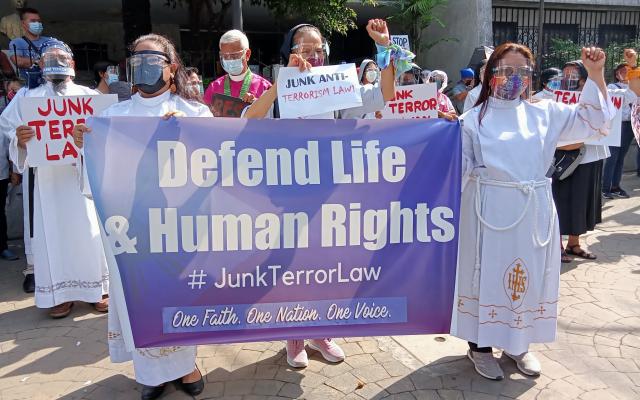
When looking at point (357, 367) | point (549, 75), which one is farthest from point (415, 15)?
point (357, 367)

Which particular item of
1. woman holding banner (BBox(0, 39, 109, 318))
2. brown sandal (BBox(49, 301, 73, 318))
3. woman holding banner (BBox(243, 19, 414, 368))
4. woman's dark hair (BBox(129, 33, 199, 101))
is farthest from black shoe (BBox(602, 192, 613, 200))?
brown sandal (BBox(49, 301, 73, 318))

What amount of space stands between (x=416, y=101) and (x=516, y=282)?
7.13 feet

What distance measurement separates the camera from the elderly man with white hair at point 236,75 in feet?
11.1

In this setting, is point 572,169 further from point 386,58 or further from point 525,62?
point 386,58

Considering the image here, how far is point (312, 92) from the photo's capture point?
8.70ft

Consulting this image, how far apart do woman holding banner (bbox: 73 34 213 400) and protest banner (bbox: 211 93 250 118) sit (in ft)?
1.52

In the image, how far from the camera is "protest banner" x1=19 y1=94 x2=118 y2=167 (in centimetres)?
367

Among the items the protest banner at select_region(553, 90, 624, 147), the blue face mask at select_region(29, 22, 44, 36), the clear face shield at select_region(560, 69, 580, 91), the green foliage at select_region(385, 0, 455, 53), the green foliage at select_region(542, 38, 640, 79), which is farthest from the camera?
the green foliage at select_region(542, 38, 640, 79)

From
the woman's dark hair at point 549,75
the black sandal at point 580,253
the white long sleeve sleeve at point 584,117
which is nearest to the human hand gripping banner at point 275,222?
the white long sleeve sleeve at point 584,117

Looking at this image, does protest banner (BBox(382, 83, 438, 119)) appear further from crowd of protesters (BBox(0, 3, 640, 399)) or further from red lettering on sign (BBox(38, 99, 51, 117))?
red lettering on sign (BBox(38, 99, 51, 117))

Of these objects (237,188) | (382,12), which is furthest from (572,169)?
(382,12)

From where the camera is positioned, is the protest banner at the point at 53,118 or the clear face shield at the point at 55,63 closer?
the protest banner at the point at 53,118

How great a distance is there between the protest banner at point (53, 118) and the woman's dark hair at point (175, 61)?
0.90 meters

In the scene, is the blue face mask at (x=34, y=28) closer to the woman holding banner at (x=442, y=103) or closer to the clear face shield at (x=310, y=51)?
the clear face shield at (x=310, y=51)
